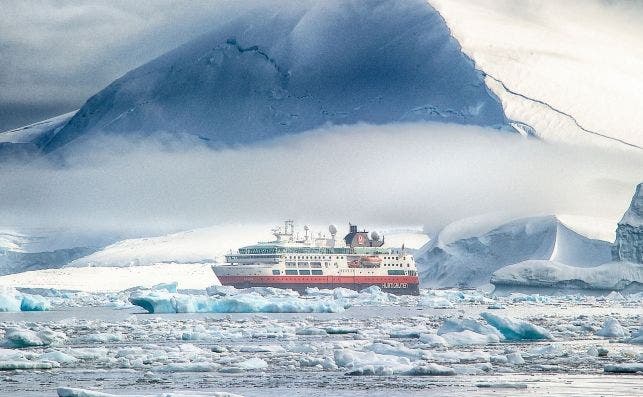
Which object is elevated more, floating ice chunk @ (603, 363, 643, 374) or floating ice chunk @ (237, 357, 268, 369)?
floating ice chunk @ (237, 357, 268, 369)

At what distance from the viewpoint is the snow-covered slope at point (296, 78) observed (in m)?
118

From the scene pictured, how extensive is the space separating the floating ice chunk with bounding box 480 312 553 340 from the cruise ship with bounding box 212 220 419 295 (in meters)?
49.8

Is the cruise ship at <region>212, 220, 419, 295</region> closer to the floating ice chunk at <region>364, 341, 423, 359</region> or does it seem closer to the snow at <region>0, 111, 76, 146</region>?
the floating ice chunk at <region>364, 341, 423, 359</region>

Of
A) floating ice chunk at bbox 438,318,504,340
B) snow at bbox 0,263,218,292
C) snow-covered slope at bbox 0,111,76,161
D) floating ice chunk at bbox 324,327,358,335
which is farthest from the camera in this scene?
snow-covered slope at bbox 0,111,76,161

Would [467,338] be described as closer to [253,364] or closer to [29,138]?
[253,364]

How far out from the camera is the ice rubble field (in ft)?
74.7

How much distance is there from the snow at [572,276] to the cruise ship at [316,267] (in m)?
11.7

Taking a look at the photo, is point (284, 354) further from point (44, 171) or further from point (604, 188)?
point (44, 171)

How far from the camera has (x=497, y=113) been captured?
113m

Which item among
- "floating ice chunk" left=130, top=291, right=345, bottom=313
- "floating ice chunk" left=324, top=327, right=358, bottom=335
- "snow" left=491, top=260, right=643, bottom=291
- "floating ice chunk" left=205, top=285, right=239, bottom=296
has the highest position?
"snow" left=491, top=260, right=643, bottom=291

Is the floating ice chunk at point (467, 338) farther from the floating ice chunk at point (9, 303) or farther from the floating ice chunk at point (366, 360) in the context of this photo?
the floating ice chunk at point (9, 303)

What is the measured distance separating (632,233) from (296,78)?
195ft

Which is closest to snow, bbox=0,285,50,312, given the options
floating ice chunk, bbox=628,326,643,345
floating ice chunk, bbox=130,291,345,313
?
floating ice chunk, bbox=130,291,345,313

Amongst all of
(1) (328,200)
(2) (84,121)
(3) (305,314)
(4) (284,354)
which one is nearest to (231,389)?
(4) (284,354)
